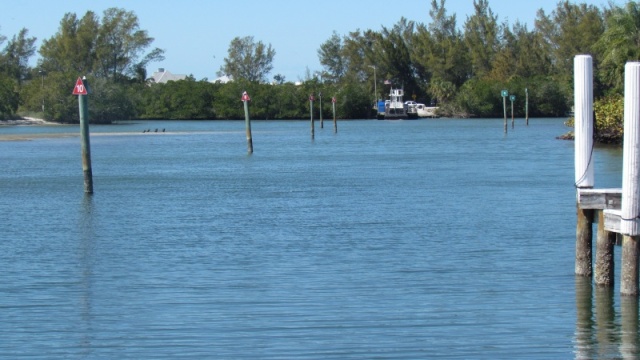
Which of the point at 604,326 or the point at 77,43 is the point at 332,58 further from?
the point at 604,326

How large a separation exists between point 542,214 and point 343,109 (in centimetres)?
11448

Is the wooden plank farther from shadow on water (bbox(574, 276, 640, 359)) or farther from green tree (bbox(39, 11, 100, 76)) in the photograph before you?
green tree (bbox(39, 11, 100, 76))

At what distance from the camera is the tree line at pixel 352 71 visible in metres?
132

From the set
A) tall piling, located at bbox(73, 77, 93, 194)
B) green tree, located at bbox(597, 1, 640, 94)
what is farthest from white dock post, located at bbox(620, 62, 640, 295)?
green tree, located at bbox(597, 1, 640, 94)

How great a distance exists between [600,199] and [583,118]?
122 cm

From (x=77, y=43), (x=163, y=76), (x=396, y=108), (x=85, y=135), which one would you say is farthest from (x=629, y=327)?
(x=163, y=76)

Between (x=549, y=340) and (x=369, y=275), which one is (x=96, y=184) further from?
(x=549, y=340)

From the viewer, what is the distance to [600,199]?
49.0ft

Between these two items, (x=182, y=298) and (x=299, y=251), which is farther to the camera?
(x=299, y=251)

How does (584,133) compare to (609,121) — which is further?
(609,121)

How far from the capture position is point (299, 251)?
823 inches

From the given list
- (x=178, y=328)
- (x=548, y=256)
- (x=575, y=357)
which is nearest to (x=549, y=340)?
(x=575, y=357)

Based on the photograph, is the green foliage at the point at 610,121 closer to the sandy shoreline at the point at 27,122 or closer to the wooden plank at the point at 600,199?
the wooden plank at the point at 600,199

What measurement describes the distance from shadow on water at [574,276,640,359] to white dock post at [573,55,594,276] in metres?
0.85
